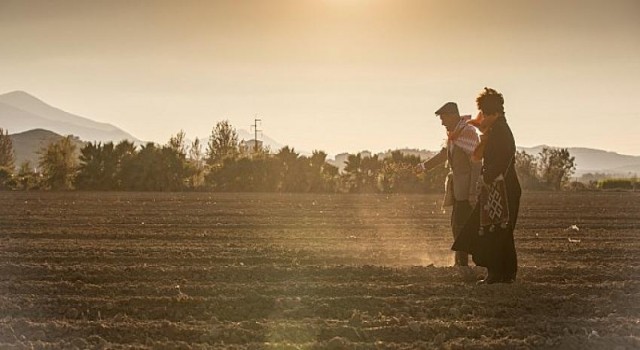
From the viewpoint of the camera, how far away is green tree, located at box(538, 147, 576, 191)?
182 ft

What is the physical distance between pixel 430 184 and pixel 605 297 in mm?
38764

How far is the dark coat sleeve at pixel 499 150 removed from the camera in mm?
9297

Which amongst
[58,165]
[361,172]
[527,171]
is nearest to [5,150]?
[58,165]

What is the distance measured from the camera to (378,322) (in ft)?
23.7

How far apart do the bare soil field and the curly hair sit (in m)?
1.77

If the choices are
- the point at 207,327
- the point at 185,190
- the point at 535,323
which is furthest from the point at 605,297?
the point at 185,190

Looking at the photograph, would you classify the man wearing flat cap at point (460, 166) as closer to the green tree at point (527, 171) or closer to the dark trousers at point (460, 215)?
the dark trousers at point (460, 215)

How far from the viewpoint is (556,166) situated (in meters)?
57.1

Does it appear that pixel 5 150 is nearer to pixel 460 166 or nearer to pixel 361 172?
pixel 361 172

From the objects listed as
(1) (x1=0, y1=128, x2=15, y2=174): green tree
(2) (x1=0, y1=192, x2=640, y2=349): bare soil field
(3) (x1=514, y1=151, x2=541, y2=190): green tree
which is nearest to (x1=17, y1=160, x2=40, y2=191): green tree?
(1) (x1=0, y1=128, x2=15, y2=174): green tree

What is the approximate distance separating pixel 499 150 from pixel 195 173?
39.3 meters

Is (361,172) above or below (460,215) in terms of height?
above

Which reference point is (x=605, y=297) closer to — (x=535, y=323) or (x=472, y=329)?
(x=535, y=323)

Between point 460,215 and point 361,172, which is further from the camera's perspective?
point 361,172
